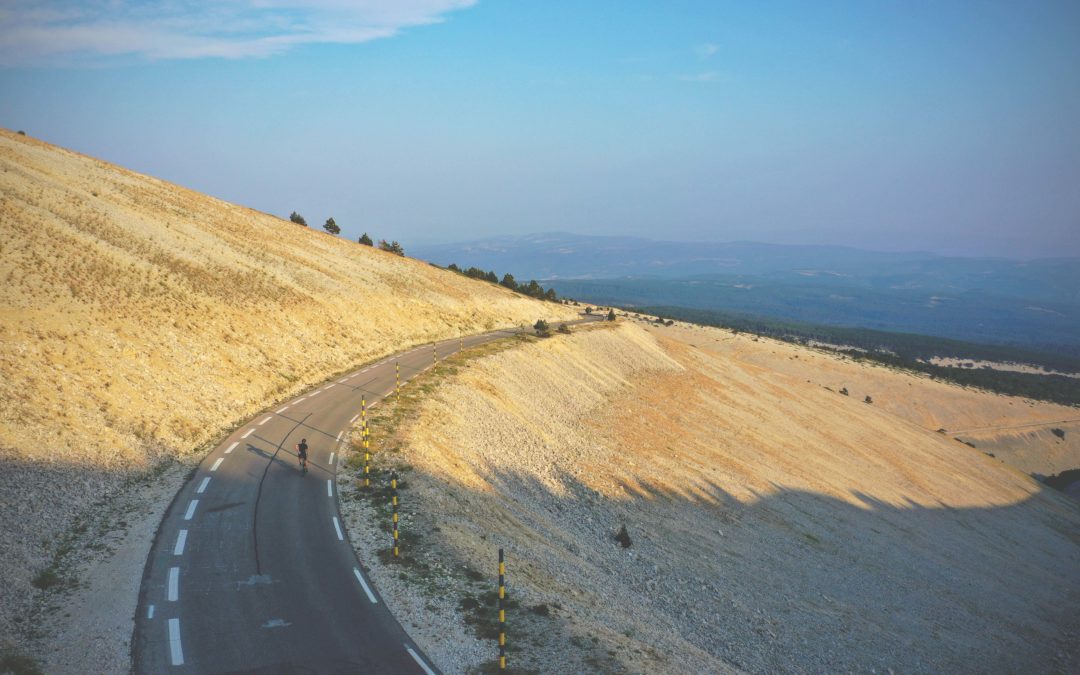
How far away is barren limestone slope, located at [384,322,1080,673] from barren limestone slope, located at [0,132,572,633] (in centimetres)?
986

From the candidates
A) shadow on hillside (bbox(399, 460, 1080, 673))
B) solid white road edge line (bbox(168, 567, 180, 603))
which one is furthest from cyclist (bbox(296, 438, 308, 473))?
solid white road edge line (bbox(168, 567, 180, 603))

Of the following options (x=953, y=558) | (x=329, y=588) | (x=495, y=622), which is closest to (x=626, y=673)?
(x=495, y=622)

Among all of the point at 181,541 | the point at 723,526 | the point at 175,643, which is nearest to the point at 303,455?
the point at 181,541

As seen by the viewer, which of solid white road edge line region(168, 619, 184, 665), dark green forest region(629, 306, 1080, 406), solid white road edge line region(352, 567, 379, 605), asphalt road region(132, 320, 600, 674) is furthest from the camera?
dark green forest region(629, 306, 1080, 406)

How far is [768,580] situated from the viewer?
975 inches

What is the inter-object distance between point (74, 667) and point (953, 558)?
138 ft

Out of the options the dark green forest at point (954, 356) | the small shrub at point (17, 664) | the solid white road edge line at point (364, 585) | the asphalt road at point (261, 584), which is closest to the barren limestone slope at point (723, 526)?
the asphalt road at point (261, 584)

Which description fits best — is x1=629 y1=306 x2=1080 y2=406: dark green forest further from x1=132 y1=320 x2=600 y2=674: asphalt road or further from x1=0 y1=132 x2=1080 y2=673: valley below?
x1=132 y1=320 x2=600 y2=674: asphalt road

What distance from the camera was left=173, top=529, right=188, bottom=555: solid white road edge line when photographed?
15.7m

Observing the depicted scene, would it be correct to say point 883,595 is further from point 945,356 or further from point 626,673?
point 945,356

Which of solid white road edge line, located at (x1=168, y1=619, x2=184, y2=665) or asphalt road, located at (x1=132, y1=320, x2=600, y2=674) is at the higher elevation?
Answer: asphalt road, located at (x1=132, y1=320, x2=600, y2=674)

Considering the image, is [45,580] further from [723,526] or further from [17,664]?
[723,526]

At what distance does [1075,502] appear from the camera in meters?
54.9

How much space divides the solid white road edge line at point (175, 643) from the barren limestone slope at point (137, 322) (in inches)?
119
